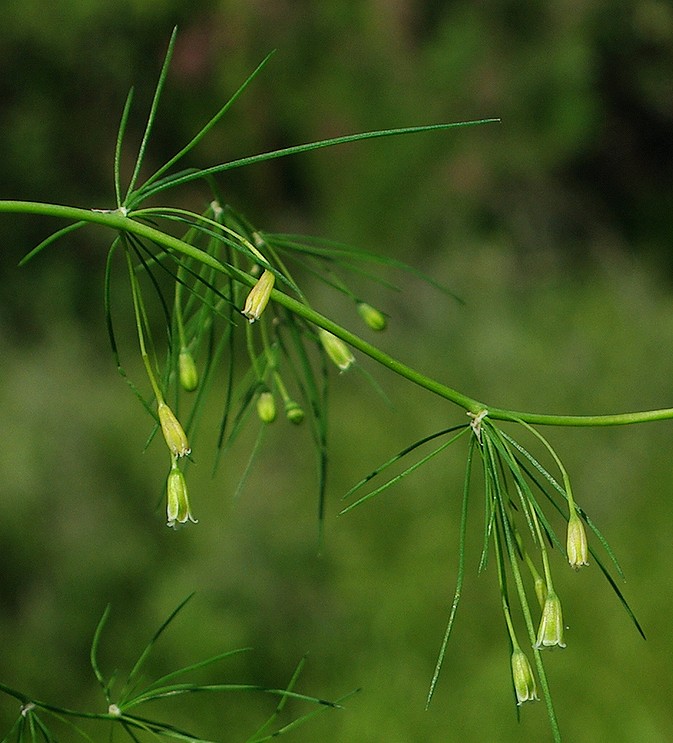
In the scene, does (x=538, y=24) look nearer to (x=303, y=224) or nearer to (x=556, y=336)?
(x=303, y=224)

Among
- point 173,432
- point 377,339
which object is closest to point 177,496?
point 173,432

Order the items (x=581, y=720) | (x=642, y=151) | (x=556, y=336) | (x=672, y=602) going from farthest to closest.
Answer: (x=642, y=151), (x=556, y=336), (x=672, y=602), (x=581, y=720)

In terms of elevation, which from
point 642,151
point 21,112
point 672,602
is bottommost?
point 642,151

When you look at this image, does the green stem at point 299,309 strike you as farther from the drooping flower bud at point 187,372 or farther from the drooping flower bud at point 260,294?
the drooping flower bud at point 187,372

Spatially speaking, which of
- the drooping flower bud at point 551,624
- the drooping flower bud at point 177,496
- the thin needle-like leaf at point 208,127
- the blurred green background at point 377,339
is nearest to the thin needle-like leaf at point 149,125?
the thin needle-like leaf at point 208,127

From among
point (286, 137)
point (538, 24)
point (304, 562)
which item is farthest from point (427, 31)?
point (304, 562)
